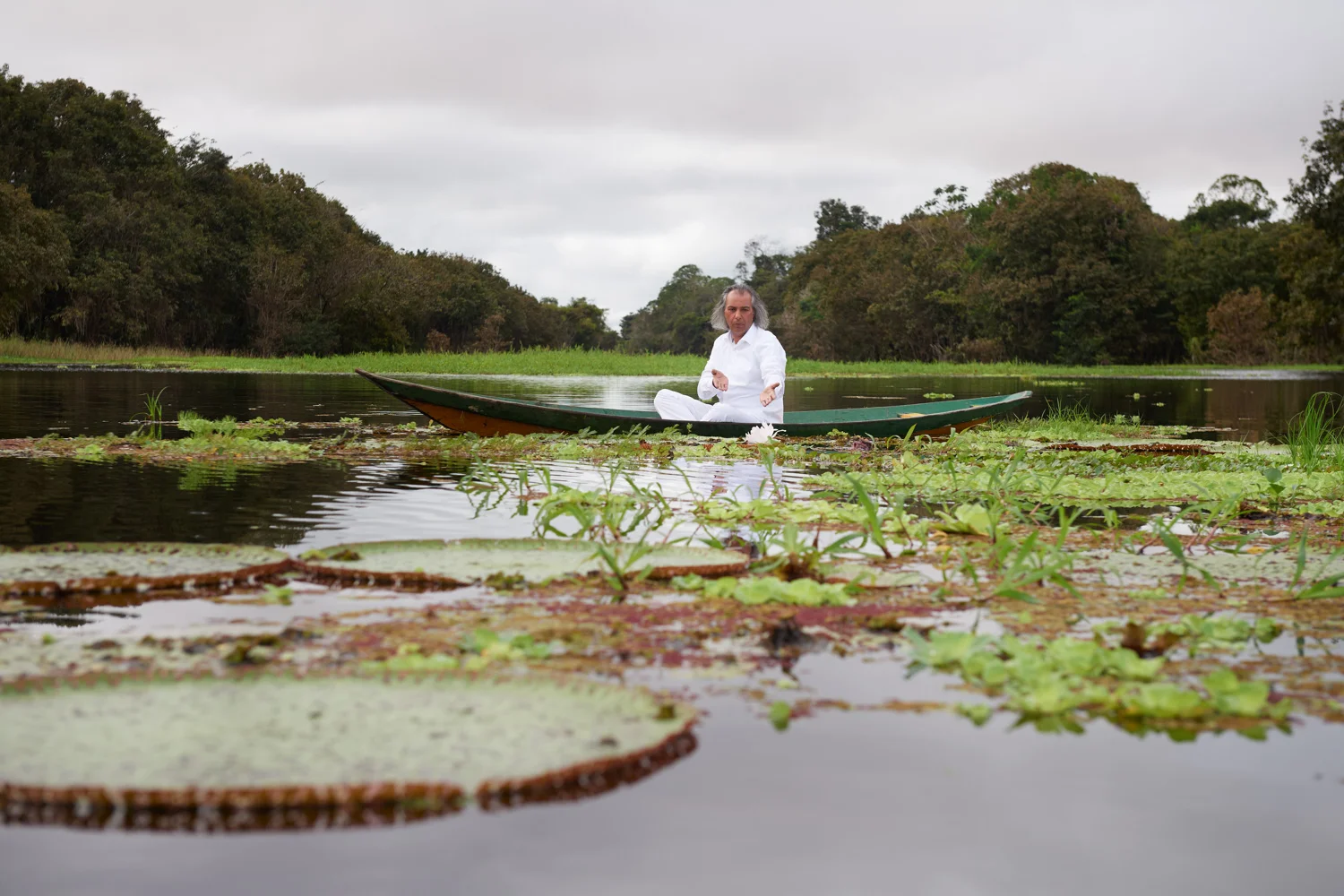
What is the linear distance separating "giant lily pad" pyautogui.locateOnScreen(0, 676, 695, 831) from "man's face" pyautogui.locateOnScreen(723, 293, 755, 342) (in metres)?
7.13

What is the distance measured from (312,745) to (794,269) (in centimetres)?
7025

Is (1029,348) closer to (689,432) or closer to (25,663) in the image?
(689,432)

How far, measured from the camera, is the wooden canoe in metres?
9.90

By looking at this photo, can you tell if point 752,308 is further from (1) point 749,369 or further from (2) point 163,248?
(2) point 163,248

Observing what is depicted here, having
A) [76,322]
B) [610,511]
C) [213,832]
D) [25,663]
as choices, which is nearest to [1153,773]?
[213,832]

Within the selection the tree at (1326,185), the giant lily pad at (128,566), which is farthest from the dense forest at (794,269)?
the giant lily pad at (128,566)

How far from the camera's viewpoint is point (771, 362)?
31.5 feet

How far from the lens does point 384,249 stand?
5469 centimetres

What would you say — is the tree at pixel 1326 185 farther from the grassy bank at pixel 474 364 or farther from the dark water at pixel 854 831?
the dark water at pixel 854 831

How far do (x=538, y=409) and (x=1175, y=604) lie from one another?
6750 mm

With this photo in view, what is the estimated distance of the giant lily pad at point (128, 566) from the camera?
12.1 ft

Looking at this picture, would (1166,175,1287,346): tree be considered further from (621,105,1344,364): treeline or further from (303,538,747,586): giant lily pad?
(303,538,747,586): giant lily pad

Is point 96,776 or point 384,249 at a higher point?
point 384,249

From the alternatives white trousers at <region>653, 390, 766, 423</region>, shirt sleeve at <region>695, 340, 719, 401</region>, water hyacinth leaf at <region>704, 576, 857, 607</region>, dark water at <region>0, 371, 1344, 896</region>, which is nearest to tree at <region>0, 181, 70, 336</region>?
white trousers at <region>653, 390, 766, 423</region>
